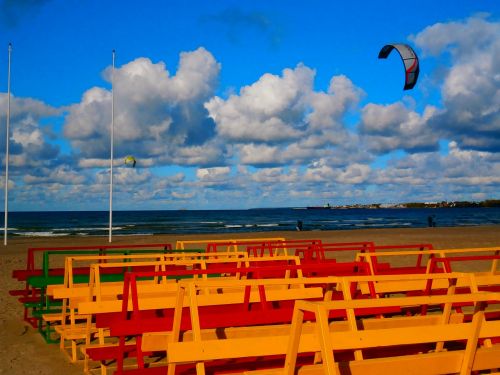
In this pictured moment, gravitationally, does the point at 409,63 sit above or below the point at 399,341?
above

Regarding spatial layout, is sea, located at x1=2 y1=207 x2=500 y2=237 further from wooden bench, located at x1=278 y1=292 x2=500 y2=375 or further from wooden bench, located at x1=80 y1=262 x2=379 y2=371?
wooden bench, located at x1=278 y1=292 x2=500 y2=375

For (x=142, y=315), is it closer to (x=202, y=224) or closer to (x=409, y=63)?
(x=409, y=63)

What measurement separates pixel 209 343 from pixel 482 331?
74.1 inches

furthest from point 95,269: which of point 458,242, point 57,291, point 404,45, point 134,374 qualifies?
point 458,242

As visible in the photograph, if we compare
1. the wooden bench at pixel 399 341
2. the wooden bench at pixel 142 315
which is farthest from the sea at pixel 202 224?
the wooden bench at pixel 399 341

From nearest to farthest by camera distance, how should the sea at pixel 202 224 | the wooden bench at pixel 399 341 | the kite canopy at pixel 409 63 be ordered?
the wooden bench at pixel 399 341
the kite canopy at pixel 409 63
the sea at pixel 202 224

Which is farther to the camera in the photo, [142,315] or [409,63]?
[409,63]

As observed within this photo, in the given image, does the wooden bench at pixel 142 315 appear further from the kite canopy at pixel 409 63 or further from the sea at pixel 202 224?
the sea at pixel 202 224

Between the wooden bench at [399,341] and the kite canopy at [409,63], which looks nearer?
the wooden bench at [399,341]

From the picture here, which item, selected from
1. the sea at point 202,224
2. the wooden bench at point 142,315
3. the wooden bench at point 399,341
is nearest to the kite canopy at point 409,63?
the wooden bench at point 142,315

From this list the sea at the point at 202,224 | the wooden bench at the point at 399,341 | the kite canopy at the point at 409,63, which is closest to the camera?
the wooden bench at the point at 399,341

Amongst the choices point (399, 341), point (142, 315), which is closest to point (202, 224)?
point (142, 315)

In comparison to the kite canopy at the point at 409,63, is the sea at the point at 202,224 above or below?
below

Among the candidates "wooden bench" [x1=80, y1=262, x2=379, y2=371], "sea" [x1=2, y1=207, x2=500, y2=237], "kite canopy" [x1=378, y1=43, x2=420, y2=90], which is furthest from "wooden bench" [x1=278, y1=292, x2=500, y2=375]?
"sea" [x1=2, y1=207, x2=500, y2=237]
